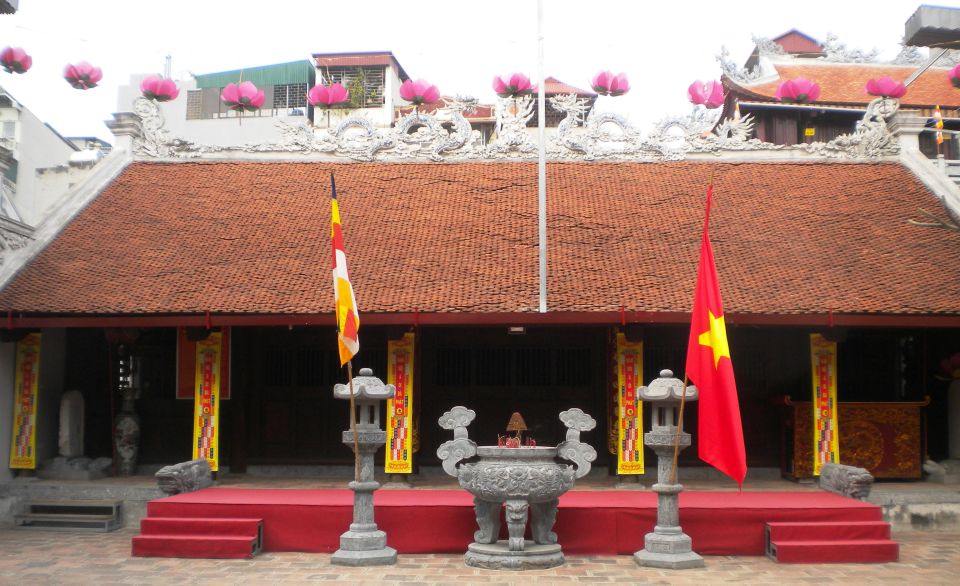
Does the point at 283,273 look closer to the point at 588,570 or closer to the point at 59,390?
the point at 59,390

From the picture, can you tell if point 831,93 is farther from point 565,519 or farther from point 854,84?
point 565,519

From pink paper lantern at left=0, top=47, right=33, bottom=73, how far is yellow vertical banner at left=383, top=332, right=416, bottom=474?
23.6 ft

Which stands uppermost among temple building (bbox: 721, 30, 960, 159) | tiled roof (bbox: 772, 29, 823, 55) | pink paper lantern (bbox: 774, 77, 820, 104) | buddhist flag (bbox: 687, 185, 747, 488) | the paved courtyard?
tiled roof (bbox: 772, 29, 823, 55)

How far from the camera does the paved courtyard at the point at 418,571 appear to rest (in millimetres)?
8023

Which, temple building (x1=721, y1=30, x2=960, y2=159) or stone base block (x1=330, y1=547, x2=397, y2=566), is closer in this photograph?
stone base block (x1=330, y1=547, x2=397, y2=566)

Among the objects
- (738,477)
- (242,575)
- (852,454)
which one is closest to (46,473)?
(242,575)

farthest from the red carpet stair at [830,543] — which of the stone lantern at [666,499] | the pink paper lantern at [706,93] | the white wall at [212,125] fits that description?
the white wall at [212,125]

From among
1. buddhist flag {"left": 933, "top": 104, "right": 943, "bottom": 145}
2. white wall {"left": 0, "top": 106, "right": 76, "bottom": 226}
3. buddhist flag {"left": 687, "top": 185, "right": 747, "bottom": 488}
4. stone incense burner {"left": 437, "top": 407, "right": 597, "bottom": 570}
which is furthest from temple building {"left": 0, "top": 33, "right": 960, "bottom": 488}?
white wall {"left": 0, "top": 106, "right": 76, "bottom": 226}

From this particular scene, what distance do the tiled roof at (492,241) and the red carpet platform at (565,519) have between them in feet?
7.26

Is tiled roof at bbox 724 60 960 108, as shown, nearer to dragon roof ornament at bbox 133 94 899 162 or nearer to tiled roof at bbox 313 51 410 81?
dragon roof ornament at bbox 133 94 899 162

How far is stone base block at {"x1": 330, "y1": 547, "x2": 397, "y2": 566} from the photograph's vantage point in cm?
862

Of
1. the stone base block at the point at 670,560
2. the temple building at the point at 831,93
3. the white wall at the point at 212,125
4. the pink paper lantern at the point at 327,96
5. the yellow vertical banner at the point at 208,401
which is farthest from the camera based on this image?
the white wall at the point at 212,125

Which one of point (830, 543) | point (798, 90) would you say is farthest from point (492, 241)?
point (798, 90)

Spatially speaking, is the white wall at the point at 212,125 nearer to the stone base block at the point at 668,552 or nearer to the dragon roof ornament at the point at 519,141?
the dragon roof ornament at the point at 519,141
